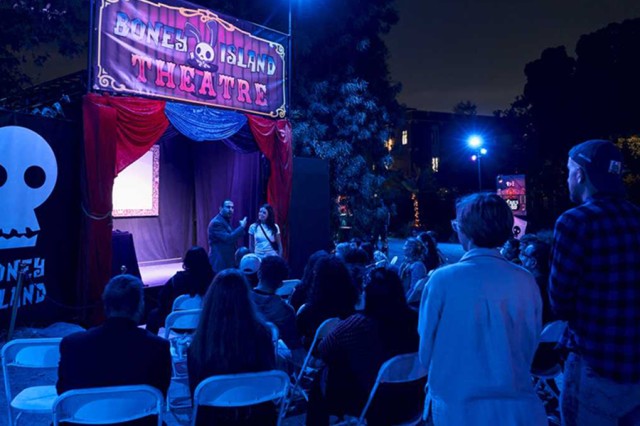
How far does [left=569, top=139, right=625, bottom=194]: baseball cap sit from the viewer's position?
1.89 metres

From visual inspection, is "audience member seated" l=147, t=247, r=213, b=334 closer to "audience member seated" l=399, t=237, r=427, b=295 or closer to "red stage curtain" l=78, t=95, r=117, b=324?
"audience member seated" l=399, t=237, r=427, b=295

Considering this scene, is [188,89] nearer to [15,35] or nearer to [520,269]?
[520,269]

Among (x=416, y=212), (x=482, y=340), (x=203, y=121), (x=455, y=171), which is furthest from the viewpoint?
(x=455, y=171)

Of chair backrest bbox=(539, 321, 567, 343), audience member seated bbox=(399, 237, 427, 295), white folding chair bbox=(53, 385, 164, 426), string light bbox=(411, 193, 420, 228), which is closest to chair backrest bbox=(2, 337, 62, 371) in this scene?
white folding chair bbox=(53, 385, 164, 426)

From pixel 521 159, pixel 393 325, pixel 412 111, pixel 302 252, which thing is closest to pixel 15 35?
pixel 302 252

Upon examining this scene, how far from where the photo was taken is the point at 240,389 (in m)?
2.36

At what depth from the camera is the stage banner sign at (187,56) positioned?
6.86 meters

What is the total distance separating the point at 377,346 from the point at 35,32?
17.0 metres

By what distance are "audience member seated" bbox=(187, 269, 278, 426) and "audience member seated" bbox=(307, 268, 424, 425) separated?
1.40ft

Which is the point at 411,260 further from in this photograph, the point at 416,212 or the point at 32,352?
the point at 416,212

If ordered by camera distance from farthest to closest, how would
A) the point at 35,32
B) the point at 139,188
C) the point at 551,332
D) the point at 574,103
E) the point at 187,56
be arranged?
the point at 574,103 < the point at 35,32 < the point at 139,188 < the point at 187,56 < the point at 551,332

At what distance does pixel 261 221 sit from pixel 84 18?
11745mm

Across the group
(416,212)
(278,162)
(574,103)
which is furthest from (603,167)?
(416,212)

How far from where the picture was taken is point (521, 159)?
25.4m
